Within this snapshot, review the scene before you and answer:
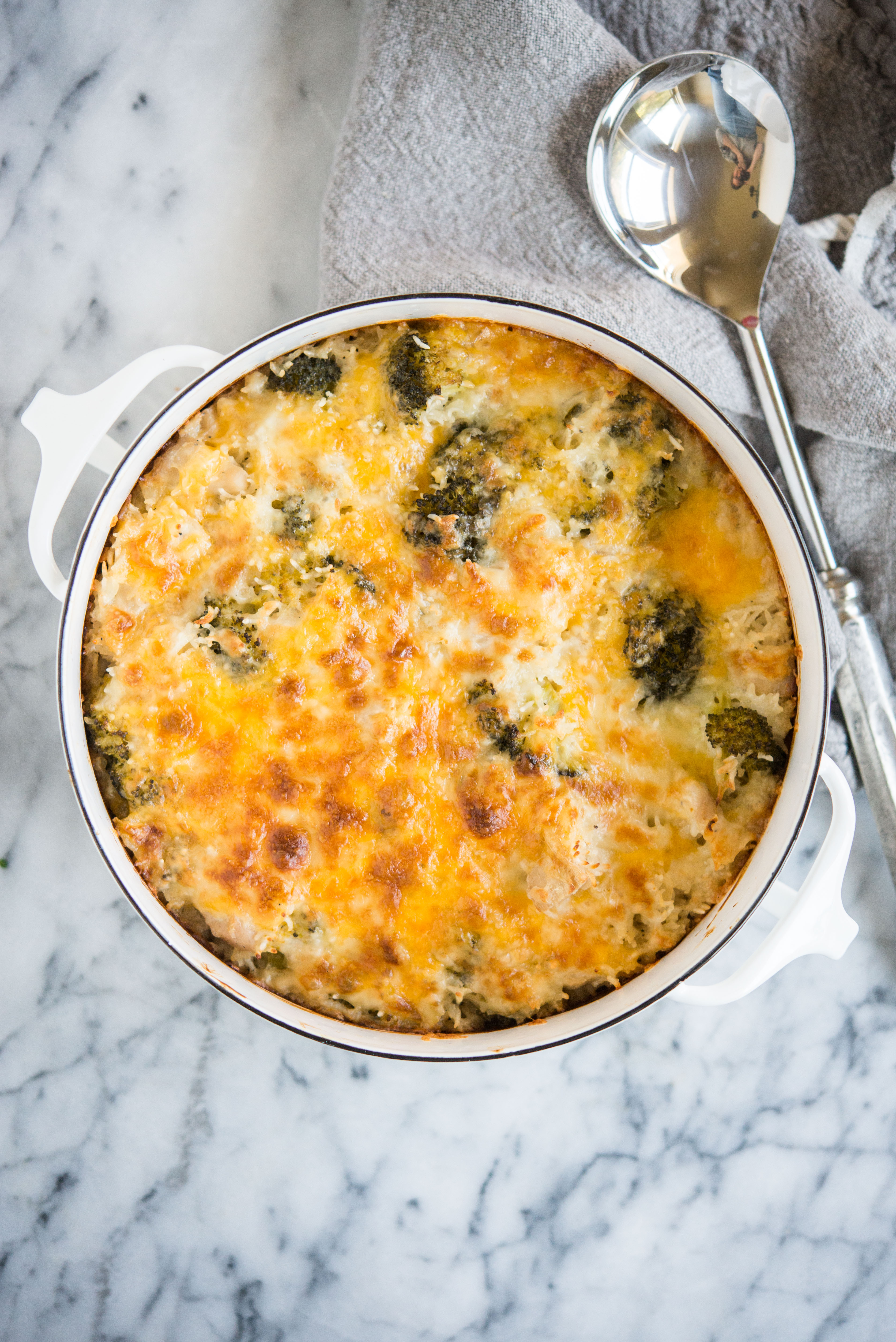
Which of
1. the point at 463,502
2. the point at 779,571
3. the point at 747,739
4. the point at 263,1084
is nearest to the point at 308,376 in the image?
the point at 463,502

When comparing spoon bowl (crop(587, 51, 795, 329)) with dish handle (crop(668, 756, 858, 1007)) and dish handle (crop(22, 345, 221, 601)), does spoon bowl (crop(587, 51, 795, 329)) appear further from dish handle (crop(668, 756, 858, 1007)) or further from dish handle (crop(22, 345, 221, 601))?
dish handle (crop(668, 756, 858, 1007))

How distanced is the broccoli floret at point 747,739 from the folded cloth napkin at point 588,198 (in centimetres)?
38

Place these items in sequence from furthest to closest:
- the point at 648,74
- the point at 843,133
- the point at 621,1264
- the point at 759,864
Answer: the point at 621,1264
the point at 843,133
the point at 648,74
the point at 759,864

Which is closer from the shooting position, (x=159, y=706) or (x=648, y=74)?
(x=159, y=706)

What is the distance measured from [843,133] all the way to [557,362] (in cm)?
92

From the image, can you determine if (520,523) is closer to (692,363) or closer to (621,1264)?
(692,363)

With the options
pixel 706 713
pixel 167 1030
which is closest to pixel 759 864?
pixel 706 713

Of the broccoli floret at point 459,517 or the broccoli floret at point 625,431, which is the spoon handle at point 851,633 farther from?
the broccoli floret at point 459,517

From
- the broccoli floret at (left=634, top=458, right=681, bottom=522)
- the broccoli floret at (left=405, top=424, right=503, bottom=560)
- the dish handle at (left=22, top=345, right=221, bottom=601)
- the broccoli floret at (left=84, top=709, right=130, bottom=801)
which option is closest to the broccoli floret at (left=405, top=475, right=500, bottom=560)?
the broccoli floret at (left=405, top=424, right=503, bottom=560)

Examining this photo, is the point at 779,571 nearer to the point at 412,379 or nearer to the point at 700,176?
the point at 412,379

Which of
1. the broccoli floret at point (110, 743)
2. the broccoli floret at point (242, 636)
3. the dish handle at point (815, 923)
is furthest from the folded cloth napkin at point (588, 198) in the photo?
the broccoli floret at point (110, 743)

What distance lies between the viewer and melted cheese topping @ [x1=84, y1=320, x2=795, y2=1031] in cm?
160

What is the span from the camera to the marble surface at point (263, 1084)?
199cm

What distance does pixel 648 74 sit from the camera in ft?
5.86
